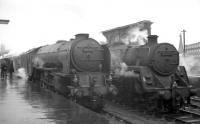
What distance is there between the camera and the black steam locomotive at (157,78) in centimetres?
1032

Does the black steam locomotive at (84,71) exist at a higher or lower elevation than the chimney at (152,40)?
A: lower

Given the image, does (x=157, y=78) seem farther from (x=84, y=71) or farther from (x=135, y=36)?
(x=135, y=36)

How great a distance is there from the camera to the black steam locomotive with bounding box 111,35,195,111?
406 inches

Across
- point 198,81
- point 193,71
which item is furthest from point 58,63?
point 193,71

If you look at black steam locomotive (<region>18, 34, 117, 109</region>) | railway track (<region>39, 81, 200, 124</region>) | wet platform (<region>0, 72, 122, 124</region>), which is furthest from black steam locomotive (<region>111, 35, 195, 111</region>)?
wet platform (<region>0, 72, 122, 124</region>)

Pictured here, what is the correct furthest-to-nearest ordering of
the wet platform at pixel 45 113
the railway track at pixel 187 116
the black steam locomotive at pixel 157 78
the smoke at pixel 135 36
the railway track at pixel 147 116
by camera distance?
the smoke at pixel 135 36 → the black steam locomotive at pixel 157 78 → the railway track at pixel 147 116 → the railway track at pixel 187 116 → the wet platform at pixel 45 113

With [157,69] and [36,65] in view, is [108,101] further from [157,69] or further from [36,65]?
[36,65]

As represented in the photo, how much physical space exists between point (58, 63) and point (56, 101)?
9.59 ft

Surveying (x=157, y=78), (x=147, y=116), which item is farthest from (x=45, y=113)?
(x=157, y=78)

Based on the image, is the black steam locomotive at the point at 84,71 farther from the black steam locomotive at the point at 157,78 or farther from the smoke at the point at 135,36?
the smoke at the point at 135,36

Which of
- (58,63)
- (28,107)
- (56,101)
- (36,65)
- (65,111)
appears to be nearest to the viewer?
(65,111)

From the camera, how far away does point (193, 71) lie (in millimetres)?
22359

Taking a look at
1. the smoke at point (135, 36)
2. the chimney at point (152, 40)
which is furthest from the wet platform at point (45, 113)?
the smoke at point (135, 36)

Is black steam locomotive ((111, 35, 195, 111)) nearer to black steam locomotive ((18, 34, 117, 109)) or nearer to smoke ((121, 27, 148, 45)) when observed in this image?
black steam locomotive ((18, 34, 117, 109))
